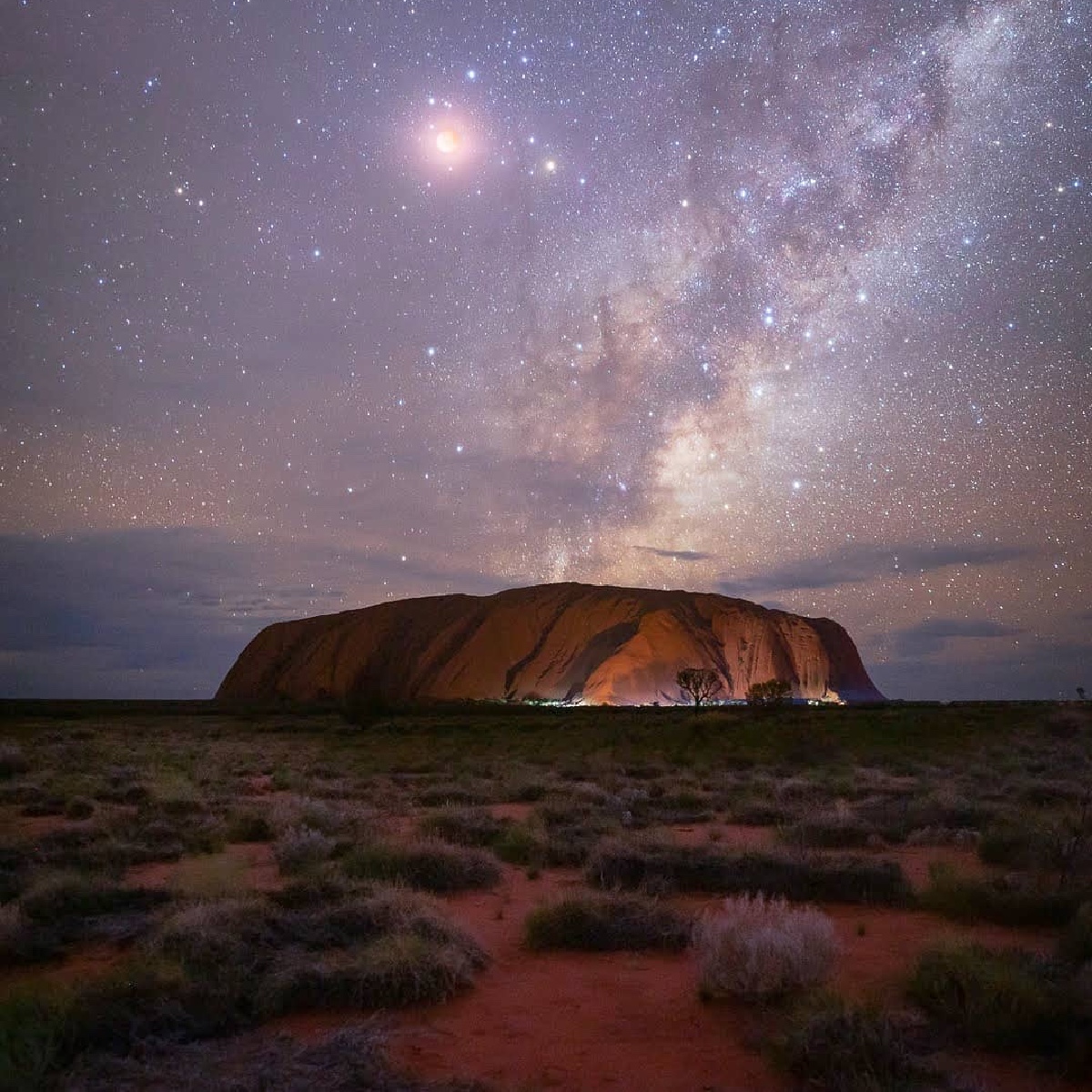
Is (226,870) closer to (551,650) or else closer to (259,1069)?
(259,1069)

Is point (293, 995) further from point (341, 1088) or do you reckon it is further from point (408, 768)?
point (408, 768)

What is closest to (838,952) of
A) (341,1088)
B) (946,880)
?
(946,880)

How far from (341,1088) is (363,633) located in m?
135

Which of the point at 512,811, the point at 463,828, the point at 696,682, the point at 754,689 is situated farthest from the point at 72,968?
the point at 696,682

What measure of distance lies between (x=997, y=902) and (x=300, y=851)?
7599 mm

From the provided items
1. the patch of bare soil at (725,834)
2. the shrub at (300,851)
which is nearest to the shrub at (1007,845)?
the patch of bare soil at (725,834)

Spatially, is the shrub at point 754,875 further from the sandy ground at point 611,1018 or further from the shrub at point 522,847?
the shrub at point 522,847

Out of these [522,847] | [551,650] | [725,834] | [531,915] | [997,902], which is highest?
[551,650]

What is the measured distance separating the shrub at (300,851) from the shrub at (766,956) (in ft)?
18.4

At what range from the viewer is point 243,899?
7.71 m

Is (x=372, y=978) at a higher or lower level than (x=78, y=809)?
higher

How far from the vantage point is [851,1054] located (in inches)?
176

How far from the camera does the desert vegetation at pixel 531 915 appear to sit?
486cm

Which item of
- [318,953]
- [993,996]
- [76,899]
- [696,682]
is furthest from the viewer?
[696,682]
